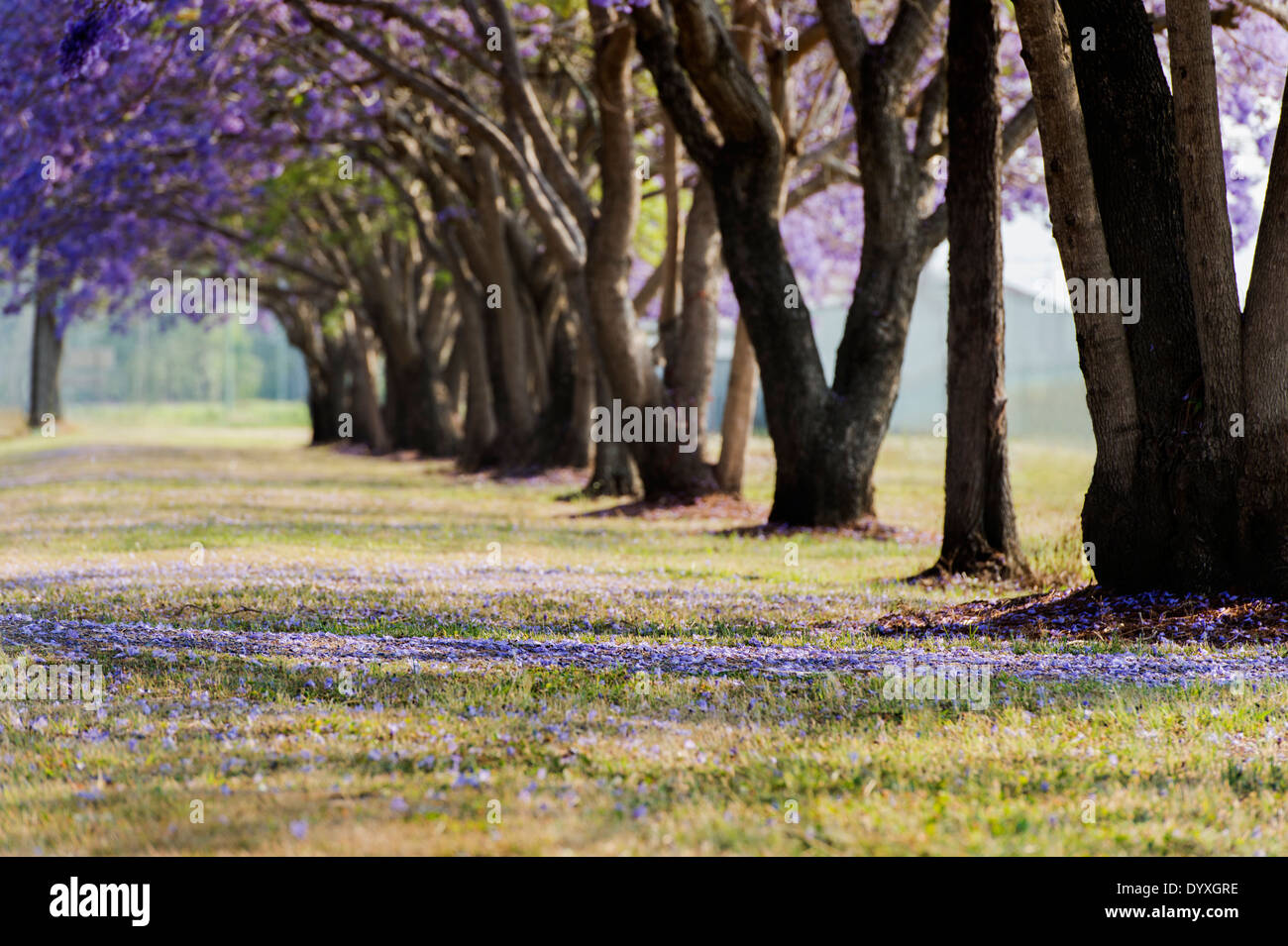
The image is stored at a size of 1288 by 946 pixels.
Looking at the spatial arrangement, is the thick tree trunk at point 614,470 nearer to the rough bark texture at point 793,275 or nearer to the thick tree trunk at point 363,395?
the rough bark texture at point 793,275

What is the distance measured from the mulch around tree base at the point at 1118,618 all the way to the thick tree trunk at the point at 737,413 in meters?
8.12

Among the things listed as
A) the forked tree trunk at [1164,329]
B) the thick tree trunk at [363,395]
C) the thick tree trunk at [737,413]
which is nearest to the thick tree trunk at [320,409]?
the thick tree trunk at [363,395]

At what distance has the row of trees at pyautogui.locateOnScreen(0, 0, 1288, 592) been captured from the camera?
8.54 m

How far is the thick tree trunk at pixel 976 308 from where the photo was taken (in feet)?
33.8

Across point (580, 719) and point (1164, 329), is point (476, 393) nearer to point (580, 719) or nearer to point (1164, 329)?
point (1164, 329)

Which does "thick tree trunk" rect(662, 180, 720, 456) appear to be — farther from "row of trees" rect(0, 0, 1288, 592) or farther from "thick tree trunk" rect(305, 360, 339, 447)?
"thick tree trunk" rect(305, 360, 339, 447)

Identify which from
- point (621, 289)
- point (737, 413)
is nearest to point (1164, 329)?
point (621, 289)

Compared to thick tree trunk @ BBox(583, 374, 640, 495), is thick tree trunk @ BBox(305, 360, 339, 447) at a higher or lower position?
higher

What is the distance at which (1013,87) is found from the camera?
A: 1864 centimetres

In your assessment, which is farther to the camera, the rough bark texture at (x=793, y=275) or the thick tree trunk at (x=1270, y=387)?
the rough bark texture at (x=793, y=275)

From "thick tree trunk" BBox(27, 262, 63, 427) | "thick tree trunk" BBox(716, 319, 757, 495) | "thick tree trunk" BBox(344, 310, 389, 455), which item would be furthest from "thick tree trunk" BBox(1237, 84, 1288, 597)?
"thick tree trunk" BBox(27, 262, 63, 427)

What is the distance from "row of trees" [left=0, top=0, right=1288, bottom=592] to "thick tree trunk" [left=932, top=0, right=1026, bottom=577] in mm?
23
